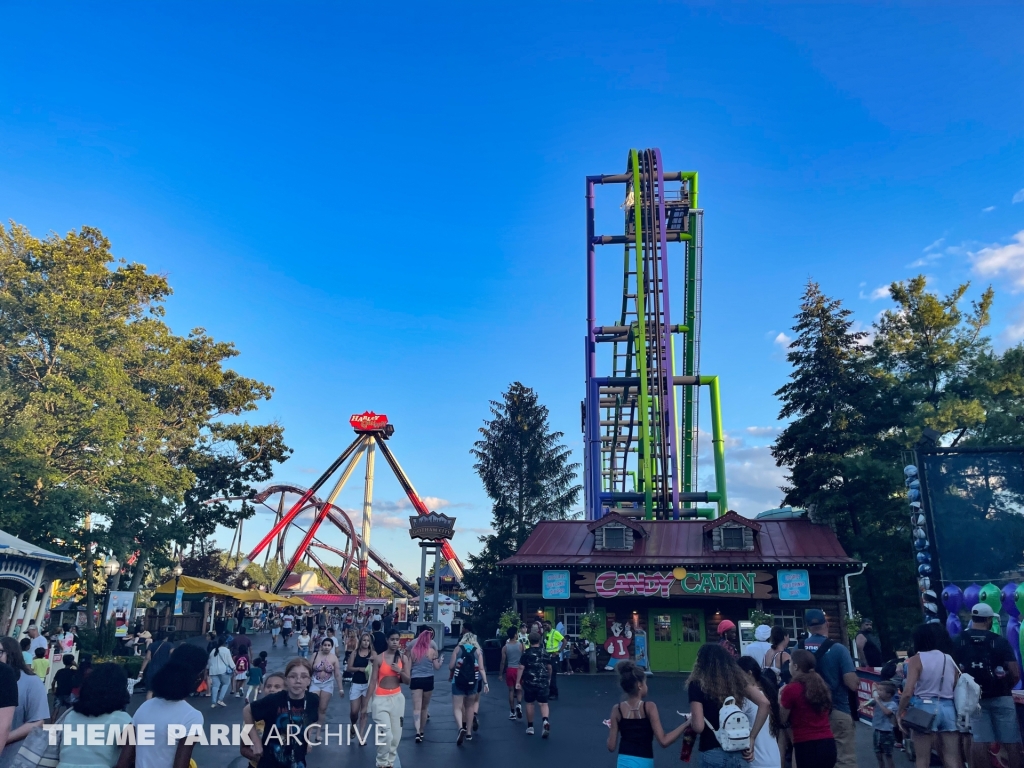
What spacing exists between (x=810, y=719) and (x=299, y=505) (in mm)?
54517

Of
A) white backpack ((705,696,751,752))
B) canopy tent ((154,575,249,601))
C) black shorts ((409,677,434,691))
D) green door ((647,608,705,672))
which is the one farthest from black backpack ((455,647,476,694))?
canopy tent ((154,575,249,601))

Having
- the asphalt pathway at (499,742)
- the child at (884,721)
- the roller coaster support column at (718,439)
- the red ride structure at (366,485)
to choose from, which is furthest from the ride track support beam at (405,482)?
the child at (884,721)

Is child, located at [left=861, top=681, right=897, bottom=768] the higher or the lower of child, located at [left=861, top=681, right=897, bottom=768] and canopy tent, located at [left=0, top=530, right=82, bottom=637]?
the lower

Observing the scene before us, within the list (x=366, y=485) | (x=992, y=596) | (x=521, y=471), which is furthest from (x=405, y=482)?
(x=992, y=596)

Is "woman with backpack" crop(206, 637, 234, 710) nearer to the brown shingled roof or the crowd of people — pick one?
the crowd of people

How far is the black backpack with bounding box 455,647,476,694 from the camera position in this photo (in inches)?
390

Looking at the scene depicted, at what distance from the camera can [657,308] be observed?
3136 centimetres

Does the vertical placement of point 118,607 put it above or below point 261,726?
above

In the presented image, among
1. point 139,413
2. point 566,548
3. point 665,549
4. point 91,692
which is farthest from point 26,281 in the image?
point 91,692

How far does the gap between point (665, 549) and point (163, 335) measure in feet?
73.2

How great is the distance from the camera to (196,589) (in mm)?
22531

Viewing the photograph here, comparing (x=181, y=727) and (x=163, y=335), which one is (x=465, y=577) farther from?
(x=181, y=727)

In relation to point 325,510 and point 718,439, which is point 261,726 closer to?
point 718,439

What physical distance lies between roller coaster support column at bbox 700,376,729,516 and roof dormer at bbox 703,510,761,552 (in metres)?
6.86
